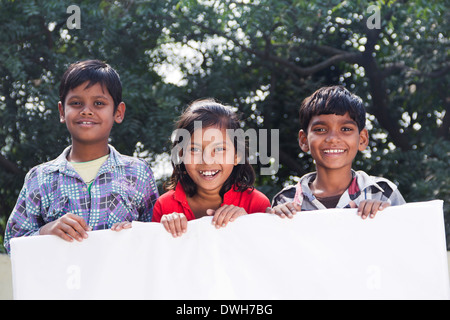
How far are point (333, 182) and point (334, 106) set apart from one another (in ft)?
1.14

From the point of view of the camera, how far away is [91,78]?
2.67 meters

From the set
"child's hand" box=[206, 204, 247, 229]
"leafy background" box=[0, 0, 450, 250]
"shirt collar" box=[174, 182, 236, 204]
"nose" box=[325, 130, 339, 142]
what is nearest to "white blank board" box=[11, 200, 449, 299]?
"child's hand" box=[206, 204, 247, 229]

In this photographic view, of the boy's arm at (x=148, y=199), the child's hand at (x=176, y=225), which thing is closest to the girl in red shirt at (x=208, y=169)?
the boy's arm at (x=148, y=199)

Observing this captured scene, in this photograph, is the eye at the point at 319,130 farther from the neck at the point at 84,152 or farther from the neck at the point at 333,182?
the neck at the point at 84,152

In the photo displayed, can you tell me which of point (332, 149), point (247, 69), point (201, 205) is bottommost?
point (201, 205)

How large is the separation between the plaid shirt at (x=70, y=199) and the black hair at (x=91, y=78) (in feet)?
1.05

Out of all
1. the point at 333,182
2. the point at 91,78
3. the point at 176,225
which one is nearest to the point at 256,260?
the point at 176,225

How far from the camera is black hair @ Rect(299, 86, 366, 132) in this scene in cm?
268

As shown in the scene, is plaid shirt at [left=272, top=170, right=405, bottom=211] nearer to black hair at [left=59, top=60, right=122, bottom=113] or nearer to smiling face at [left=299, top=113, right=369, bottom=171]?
smiling face at [left=299, top=113, right=369, bottom=171]

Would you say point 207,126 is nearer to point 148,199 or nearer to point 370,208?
point 148,199

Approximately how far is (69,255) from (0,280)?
2016 mm

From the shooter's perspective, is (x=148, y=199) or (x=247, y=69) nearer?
(x=148, y=199)

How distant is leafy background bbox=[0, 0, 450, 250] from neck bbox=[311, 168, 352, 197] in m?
2.01
